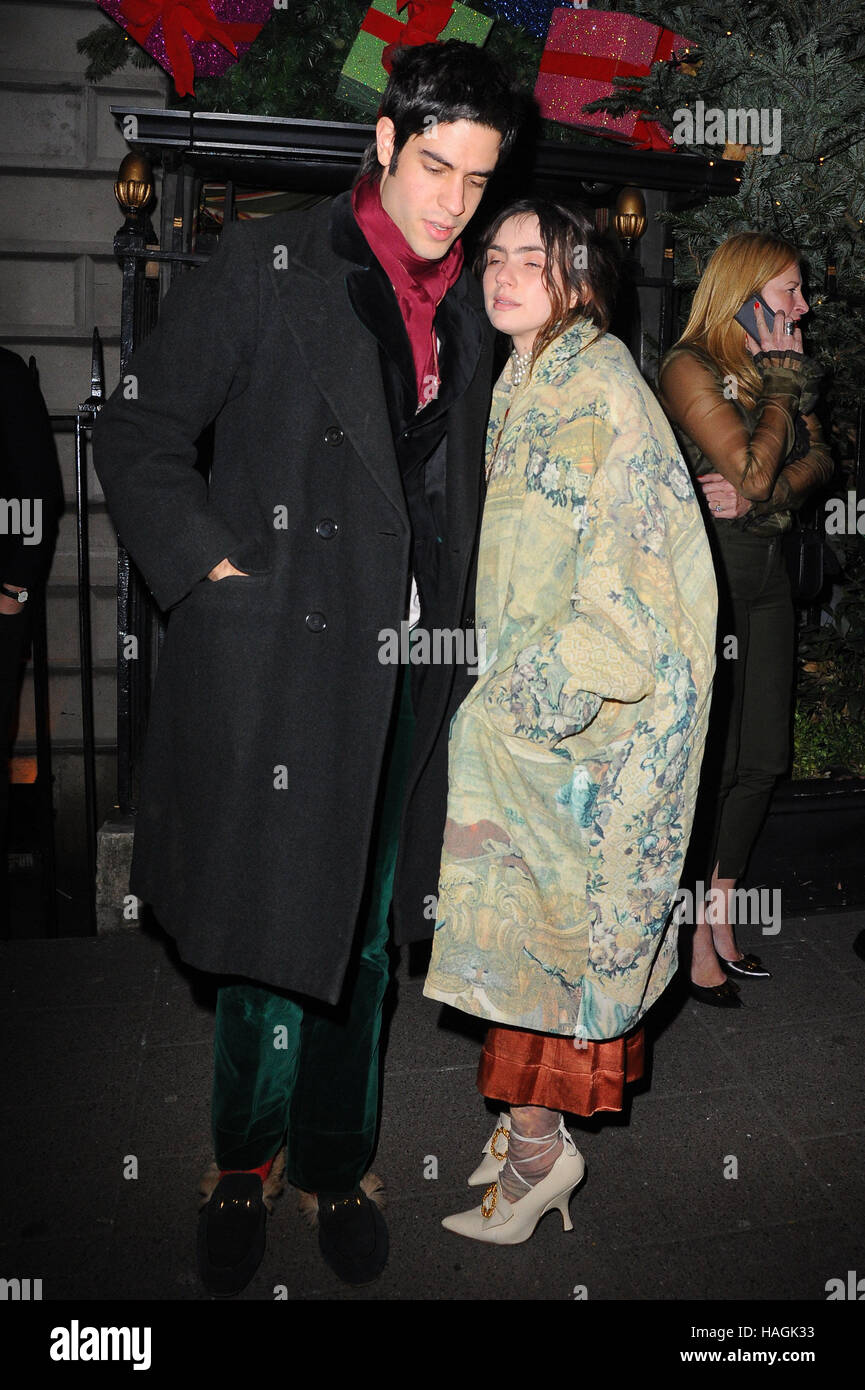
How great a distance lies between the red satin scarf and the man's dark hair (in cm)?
9

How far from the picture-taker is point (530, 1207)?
244 centimetres

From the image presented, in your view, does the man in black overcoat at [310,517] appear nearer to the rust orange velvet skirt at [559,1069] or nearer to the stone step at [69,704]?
the rust orange velvet skirt at [559,1069]

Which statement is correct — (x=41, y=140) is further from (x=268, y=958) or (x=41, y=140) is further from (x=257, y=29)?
(x=268, y=958)

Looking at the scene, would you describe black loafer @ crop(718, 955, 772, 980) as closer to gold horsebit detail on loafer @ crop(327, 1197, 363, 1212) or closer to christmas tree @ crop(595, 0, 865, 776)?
christmas tree @ crop(595, 0, 865, 776)

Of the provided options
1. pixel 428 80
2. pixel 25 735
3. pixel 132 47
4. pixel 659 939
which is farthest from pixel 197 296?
pixel 25 735

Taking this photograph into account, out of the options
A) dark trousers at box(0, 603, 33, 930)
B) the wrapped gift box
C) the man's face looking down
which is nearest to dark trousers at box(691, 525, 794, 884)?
the man's face looking down

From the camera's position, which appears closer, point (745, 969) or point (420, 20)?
point (745, 969)

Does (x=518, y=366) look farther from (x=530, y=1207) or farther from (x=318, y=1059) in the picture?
(x=530, y=1207)

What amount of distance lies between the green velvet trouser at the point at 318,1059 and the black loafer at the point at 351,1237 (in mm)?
39

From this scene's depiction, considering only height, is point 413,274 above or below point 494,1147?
above

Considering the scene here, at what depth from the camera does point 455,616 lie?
221 centimetres

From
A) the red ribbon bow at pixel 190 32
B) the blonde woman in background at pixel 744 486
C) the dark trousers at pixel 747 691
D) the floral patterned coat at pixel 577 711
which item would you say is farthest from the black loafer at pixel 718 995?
the red ribbon bow at pixel 190 32

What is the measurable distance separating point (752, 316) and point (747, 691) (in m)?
1.25

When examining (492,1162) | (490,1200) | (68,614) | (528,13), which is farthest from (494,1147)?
(68,614)
